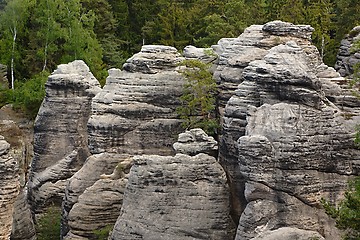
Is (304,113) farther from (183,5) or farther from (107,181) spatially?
(183,5)

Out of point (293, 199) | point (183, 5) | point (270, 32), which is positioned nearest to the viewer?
point (293, 199)

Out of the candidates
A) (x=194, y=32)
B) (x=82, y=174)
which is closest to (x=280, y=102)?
(x=82, y=174)

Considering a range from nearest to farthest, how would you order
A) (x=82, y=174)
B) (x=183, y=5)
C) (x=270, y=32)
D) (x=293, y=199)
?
(x=293, y=199)
(x=270, y=32)
(x=82, y=174)
(x=183, y=5)

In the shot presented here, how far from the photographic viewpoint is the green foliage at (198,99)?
2678 centimetres

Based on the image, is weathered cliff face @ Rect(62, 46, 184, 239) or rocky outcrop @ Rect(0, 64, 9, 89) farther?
rocky outcrop @ Rect(0, 64, 9, 89)

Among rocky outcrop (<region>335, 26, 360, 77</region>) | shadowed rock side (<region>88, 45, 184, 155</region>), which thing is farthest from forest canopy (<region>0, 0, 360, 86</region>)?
shadowed rock side (<region>88, 45, 184, 155</region>)

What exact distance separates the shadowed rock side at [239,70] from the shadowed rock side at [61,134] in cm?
798

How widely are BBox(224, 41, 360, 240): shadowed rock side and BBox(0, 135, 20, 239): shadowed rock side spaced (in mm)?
7602

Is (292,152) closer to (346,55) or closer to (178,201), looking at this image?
(178,201)

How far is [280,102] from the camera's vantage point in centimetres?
2202

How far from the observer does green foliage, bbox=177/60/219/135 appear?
2678 centimetres

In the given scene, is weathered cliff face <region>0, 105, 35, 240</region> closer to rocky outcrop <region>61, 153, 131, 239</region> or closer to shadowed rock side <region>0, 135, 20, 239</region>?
shadowed rock side <region>0, 135, 20, 239</region>

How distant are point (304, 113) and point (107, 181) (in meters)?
9.08

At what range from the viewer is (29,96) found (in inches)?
1694
